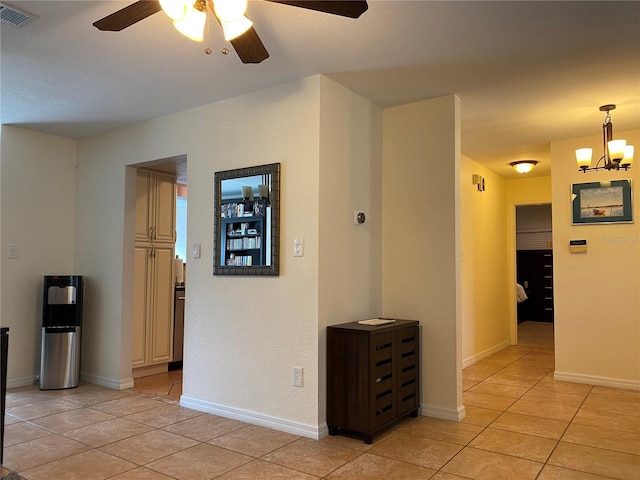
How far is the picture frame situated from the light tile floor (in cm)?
163

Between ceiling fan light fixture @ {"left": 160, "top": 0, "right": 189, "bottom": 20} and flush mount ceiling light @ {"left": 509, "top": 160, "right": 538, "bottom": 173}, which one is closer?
ceiling fan light fixture @ {"left": 160, "top": 0, "right": 189, "bottom": 20}

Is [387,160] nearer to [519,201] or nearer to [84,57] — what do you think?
[84,57]

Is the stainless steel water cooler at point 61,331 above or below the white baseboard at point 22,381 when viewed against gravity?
above

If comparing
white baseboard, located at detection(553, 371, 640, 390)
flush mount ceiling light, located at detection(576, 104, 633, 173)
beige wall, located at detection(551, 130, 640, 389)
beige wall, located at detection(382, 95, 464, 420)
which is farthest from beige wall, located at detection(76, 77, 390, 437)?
white baseboard, located at detection(553, 371, 640, 390)

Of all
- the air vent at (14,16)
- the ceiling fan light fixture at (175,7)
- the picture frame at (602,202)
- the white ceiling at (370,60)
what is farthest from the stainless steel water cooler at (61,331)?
the picture frame at (602,202)

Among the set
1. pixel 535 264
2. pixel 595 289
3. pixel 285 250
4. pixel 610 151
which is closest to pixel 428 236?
pixel 285 250

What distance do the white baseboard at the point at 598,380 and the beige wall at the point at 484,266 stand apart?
984mm

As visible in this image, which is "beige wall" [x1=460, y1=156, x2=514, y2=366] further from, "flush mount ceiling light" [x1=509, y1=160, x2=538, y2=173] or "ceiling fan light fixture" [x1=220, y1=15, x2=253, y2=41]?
"ceiling fan light fixture" [x1=220, y1=15, x2=253, y2=41]

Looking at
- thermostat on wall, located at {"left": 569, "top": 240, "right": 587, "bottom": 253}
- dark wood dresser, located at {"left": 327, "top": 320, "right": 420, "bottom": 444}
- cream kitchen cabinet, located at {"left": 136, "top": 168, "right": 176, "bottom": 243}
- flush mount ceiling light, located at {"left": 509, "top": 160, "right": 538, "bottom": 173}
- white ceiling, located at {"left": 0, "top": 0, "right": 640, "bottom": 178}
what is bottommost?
dark wood dresser, located at {"left": 327, "top": 320, "right": 420, "bottom": 444}

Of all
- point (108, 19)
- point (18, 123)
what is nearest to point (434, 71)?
point (108, 19)

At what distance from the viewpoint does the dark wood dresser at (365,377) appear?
3.05 meters

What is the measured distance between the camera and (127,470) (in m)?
2.63

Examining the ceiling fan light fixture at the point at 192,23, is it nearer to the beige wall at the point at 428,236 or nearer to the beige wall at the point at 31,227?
the beige wall at the point at 428,236

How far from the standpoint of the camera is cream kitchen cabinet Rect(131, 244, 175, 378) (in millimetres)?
4828
